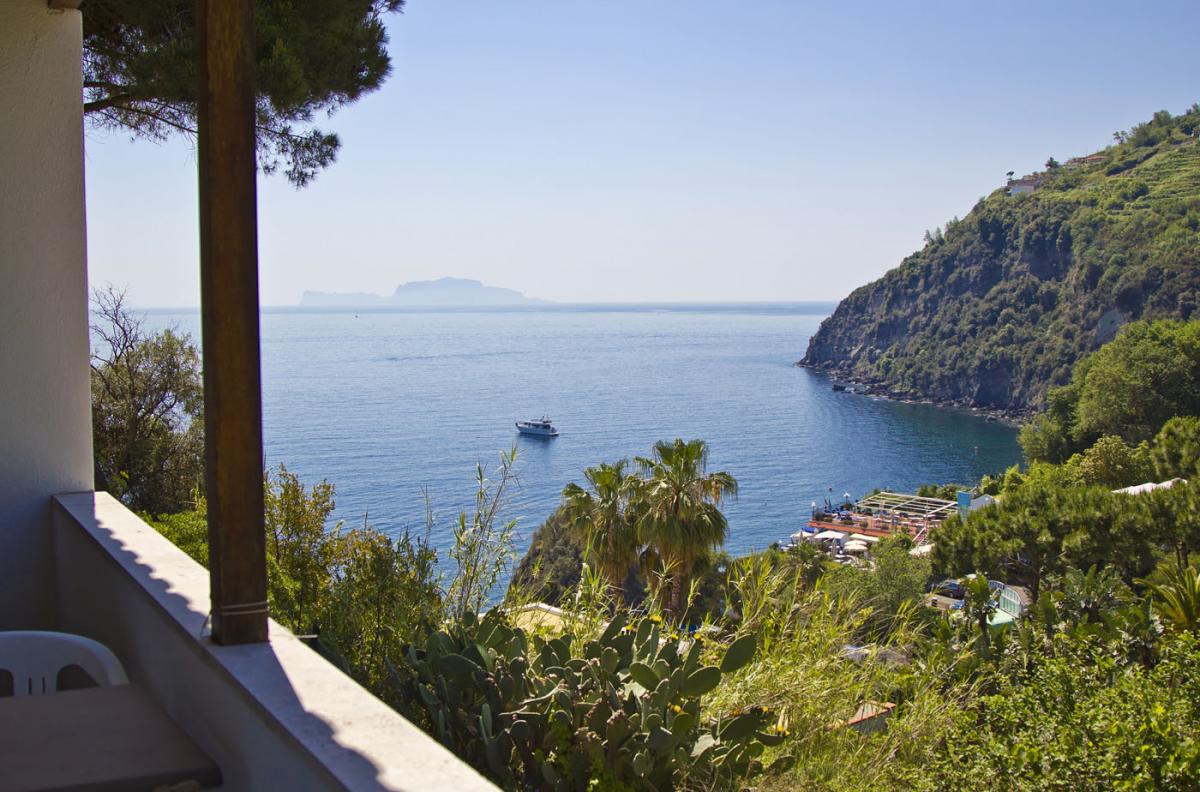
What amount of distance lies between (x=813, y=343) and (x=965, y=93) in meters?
25.9

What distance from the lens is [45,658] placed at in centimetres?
167

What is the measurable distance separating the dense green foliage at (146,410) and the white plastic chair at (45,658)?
734cm

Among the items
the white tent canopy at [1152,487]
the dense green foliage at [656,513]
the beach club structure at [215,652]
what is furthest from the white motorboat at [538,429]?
the beach club structure at [215,652]

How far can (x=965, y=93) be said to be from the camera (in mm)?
58688

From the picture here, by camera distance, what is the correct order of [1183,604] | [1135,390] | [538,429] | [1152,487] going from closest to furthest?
1. [1183,604]
2. [1152,487]
3. [1135,390]
4. [538,429]

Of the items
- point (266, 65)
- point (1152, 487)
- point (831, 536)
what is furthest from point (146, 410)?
point (831, 536)

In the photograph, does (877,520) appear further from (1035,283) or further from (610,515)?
(1035,283)

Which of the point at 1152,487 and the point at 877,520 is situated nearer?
the point at 1152,487

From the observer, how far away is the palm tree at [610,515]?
37.8 feet

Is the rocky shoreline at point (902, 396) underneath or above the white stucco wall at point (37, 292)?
underneath

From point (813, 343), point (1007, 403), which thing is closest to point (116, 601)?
point (1007, 403)

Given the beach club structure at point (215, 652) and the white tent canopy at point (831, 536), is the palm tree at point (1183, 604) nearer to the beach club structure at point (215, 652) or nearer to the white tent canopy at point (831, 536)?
Result: the beach club structure at point (215, 652)

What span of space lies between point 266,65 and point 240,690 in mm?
3145

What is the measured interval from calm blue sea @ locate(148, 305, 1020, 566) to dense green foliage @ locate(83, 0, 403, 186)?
1390 centimetres
